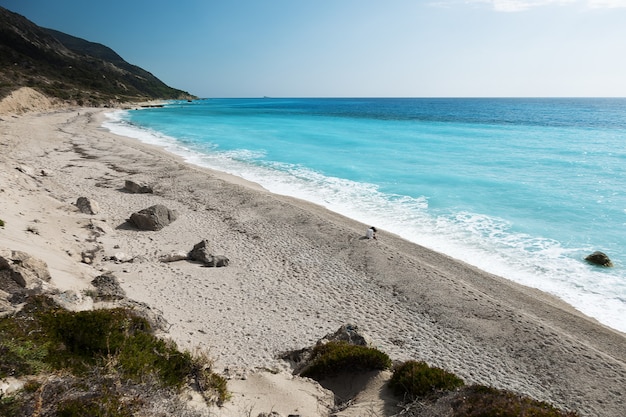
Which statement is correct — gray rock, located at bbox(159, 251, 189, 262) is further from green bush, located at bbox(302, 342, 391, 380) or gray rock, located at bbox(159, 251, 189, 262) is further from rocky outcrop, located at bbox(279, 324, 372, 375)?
green bush, located at bbox(302, 342, 391, 380)

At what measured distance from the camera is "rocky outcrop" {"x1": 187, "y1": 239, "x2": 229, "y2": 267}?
11242mm

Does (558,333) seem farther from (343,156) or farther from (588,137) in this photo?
(588,137)

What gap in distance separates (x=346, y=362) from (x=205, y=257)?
21.3 ft

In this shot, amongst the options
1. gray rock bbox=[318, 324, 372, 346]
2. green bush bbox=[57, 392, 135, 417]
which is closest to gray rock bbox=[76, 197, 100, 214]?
gray rock bbox=[318, 324, 372, 346]

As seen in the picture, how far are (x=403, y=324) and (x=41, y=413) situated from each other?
743cm

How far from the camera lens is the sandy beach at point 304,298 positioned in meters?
7.26

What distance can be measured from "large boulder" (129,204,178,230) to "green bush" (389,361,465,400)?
1078cm

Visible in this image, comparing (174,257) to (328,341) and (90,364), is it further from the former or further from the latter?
(90,364)

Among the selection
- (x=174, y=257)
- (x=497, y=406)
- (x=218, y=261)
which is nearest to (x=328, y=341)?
(x=497, y=406)

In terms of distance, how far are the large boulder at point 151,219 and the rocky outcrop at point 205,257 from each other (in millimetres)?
2907

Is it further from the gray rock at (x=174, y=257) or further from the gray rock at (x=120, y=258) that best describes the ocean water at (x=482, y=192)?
the gray rock at (x=120, y=258)

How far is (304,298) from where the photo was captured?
9.92 metres

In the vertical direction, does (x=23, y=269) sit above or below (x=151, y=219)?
above

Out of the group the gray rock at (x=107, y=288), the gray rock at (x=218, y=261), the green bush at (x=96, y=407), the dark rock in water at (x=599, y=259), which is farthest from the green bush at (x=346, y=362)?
the dark rock in water at (x=599, y=259)
